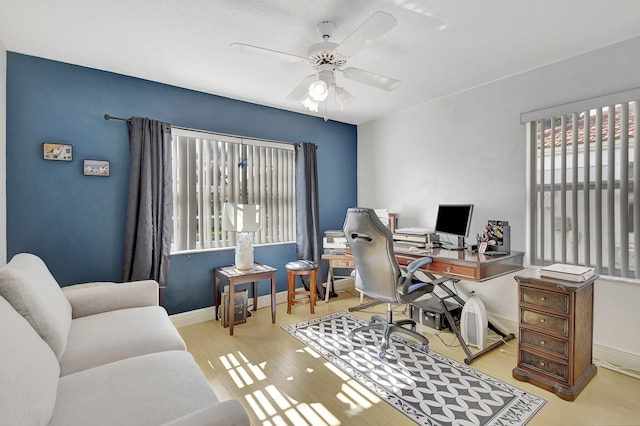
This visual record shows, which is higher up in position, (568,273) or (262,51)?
(262,51)

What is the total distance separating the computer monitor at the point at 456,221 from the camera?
9.24 feet

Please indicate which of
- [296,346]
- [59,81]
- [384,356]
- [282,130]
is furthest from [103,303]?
[282,130]

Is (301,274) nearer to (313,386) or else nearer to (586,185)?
(313,386)

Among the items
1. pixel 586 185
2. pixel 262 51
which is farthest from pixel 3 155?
pixel 586 185

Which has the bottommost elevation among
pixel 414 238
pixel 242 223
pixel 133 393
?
pixel 133 393

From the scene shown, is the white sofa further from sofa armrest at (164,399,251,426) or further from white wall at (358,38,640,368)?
white wall at (358,38,640,368)

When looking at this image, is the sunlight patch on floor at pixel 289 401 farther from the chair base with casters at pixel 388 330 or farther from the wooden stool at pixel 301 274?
the wooden stool at pixel 301 274

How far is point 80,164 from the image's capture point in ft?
8.83

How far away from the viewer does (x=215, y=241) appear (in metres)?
3.45

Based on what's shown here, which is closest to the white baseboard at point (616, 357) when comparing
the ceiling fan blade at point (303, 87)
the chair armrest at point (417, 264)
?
the chair armrest at point (417, 264)

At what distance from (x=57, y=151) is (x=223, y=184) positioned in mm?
1445

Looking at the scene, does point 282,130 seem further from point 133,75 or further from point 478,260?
point 478,260

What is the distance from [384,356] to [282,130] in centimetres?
286

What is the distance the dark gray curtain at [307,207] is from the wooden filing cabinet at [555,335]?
7.66 ft
